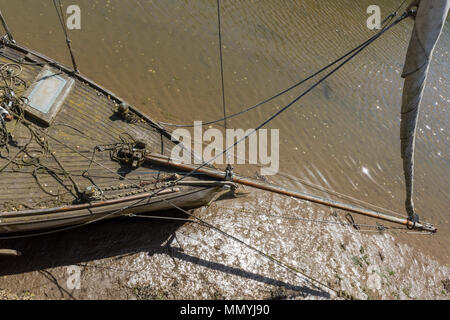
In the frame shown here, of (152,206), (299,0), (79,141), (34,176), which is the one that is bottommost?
(152,206)

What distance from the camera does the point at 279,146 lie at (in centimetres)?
1066

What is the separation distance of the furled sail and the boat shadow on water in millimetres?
5056

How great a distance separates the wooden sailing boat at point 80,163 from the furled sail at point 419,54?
2515 mm

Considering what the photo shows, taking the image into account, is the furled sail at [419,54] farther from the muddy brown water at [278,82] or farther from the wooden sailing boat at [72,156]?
the muddy brown water at [278,82]

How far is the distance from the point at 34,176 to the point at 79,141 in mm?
1362

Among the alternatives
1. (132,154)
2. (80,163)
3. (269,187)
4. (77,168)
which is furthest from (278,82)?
(77,168)

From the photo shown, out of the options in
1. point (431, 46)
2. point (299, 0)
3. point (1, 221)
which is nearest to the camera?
point (431, 46)

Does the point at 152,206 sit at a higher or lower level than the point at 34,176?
lower

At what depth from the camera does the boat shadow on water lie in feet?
22.7

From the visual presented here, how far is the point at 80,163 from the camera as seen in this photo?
23.3ft

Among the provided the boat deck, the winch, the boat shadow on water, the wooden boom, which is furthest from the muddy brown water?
the boat shadow on water
